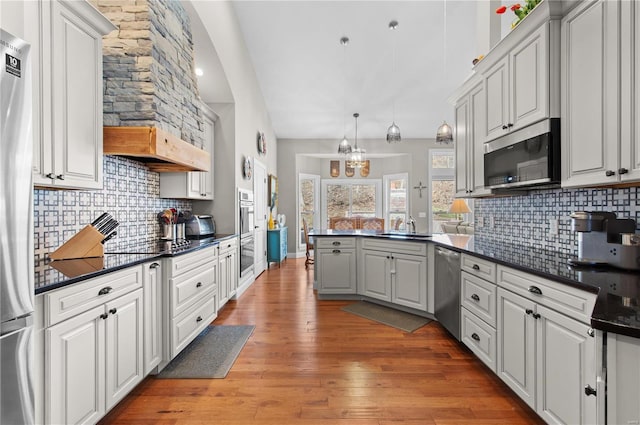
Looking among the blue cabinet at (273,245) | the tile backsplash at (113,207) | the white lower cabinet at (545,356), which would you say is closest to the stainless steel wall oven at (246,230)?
the tile backsplash at (113,207)

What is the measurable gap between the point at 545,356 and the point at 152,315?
2.39 m

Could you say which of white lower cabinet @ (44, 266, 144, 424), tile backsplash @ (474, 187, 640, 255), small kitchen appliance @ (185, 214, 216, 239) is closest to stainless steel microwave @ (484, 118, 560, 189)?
tile backsplash @ (474, 187, 640, 255)

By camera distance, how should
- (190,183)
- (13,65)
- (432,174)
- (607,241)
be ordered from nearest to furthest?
(13,65) < (607,241) < (190,183) < (432,174)

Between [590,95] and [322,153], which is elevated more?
[322,153]

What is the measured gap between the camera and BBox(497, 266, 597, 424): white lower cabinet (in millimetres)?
1292

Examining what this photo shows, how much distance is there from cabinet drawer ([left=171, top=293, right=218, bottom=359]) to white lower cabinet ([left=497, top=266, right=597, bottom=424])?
2.30 m

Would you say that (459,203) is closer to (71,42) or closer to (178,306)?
(178,306)

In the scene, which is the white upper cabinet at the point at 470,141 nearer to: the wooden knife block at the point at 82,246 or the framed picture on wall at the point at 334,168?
the wooden knife block at the point at 82,246

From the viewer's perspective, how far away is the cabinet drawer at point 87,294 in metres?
1.30

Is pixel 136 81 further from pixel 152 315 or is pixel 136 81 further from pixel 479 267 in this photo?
pixel 479 267

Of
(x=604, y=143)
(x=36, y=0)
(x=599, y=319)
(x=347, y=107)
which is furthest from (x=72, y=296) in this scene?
(x=347, y=107)

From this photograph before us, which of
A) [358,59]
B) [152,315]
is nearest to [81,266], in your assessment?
[152,315]

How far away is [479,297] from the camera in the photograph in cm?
221

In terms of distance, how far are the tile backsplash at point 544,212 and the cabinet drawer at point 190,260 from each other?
284 centimetres
